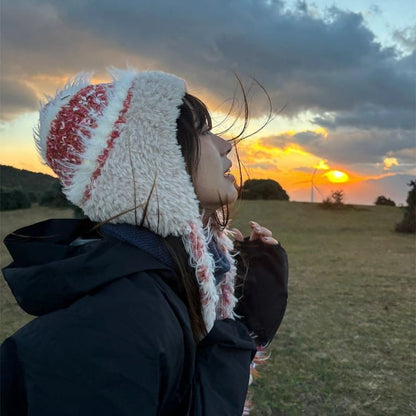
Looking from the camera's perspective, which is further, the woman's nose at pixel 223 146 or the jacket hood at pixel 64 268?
the woman's nose at pixel 223 146

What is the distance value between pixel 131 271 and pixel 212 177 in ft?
1.49

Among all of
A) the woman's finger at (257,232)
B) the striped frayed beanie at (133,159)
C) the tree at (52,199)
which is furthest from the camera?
the tree at (52,199)

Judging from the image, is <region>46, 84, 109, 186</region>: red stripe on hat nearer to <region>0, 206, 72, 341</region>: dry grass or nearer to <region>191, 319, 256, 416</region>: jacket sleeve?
<region>191, 319, 256, 416</region>: jacket sleeve

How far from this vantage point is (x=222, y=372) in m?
1.27

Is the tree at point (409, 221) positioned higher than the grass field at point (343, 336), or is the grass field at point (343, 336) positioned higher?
the tree at point (409, 221)

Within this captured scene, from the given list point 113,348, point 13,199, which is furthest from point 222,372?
point 13,199

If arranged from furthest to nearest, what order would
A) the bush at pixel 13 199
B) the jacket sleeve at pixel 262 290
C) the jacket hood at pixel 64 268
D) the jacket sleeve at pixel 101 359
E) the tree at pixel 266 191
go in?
the tree at pixel 266 191 < the bush at pixel 13 199 < the jacket sleeve at pixel 262 290 < the jacket hood at pixel 64 268 < the jacket sleeve at pixel 101 359

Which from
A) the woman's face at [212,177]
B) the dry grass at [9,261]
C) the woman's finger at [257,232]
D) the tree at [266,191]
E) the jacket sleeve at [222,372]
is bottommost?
the dry grass at [9,261]

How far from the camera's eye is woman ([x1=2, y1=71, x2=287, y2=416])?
1089 mm

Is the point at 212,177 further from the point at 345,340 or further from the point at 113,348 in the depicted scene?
the point at 345,340

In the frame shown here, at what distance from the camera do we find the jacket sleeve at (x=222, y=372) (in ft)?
3.96

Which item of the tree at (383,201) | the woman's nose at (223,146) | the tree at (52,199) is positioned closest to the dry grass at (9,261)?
the tree at (52,199)

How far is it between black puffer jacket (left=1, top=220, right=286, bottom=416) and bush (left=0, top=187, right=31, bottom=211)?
1951 centimetres

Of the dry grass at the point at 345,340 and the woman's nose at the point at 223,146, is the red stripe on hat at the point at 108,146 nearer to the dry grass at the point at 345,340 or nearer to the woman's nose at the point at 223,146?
the woman's nose at the point at 223,146
